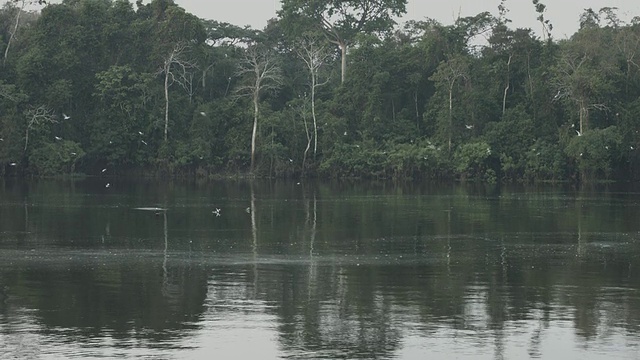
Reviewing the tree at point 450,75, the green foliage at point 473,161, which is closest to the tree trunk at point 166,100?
the tree at point 450,75

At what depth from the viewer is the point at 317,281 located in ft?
80.9

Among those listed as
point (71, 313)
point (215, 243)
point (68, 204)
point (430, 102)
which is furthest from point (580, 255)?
point (430, 102)

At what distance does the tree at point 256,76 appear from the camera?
2968 inches

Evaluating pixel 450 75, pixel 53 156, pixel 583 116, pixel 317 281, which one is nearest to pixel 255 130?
pixel 53 156

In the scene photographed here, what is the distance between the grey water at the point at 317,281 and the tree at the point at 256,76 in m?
28.5

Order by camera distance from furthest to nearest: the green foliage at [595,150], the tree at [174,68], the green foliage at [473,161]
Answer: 1. the tree at [174,68]
2. the green foliage at [473,161]
3. the green foliage at [595,150]

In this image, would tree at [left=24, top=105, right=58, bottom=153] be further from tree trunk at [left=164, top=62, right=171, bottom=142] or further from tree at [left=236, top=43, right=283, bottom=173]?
tree at [left=236, top=43, right=283, bottom=173]

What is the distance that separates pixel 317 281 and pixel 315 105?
54.6 m

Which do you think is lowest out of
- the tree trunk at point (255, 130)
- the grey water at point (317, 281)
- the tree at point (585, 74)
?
the grey water at point (317, 281)

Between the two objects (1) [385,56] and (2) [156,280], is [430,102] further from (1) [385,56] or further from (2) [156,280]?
(2) [156,280]

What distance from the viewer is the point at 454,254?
3033 cm

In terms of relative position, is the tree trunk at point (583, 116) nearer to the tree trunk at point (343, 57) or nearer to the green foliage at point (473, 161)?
the green foliage at point (473, 161)

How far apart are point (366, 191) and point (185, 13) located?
23.0 meters

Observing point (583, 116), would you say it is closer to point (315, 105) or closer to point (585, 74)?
point (585, 74)
